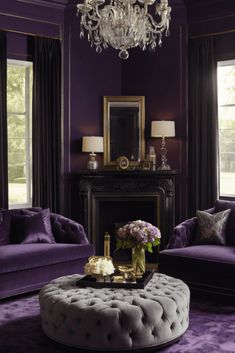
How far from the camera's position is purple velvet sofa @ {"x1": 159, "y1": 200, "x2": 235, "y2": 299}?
5.75 meters

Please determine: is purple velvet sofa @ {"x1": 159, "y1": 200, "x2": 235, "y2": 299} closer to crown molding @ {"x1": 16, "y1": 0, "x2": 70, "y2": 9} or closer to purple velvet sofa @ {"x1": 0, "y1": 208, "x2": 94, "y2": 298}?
purple velvet sofa @ {"x1": 0, "y1": 208, "x2": 94, "y2": 298}

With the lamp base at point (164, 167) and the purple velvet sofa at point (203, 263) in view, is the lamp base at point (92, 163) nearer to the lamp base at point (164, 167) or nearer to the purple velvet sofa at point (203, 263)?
the lamp base at point (164, 167)

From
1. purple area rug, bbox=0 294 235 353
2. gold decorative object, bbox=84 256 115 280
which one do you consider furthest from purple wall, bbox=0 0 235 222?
gold decorative object, bbox=84 256 115 280

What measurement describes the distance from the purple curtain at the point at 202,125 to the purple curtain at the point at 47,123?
1.93m

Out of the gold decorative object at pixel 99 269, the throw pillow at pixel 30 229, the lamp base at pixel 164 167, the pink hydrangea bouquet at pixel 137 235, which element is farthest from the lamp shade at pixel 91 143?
the gold decorative object at pixel 99 269

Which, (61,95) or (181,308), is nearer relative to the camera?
(181,308)

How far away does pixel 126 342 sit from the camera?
4242 millimetres

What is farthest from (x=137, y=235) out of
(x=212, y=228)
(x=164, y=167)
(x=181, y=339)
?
(x=164, y=167)

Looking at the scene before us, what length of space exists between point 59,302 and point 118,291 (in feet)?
1.81

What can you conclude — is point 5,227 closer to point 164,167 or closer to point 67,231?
point 67,231

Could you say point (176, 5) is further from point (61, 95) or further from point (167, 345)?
point (167, 345)

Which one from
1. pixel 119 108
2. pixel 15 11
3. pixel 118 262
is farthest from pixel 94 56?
pixel 118 262

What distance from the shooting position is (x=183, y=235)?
6508mm

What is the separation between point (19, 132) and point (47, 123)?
42cm
